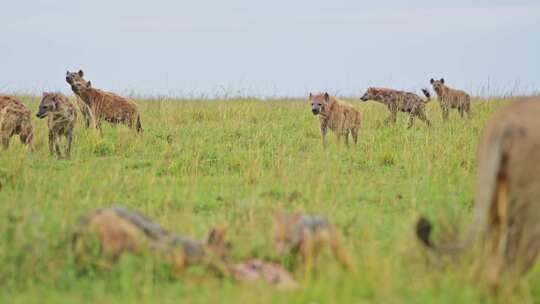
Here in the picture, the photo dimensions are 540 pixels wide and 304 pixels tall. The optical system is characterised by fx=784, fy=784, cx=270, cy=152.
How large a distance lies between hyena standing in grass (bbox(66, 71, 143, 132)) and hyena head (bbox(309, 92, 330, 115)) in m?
2.72

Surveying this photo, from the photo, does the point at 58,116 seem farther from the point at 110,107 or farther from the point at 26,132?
the point at 110,107

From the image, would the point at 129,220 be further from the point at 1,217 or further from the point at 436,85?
the point at 436,85

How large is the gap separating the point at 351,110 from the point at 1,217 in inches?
297

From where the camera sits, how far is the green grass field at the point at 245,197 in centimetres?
420

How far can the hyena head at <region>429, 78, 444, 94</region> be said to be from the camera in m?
16.9

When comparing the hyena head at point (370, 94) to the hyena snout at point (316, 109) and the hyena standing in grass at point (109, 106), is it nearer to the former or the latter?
the hyena snout at point (316, 109)

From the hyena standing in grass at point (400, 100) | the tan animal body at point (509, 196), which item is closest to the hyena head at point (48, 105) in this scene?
the hyena standing in grass at point (400, 100)

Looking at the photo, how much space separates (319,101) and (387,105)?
4633 millimetres

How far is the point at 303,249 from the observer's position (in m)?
4.59

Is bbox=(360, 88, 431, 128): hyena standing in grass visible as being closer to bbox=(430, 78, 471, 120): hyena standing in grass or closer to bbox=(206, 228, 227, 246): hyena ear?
bbox=(430, 78, 471, 120): hyena standing in grass

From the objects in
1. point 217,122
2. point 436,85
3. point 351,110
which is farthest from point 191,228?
point 436,85

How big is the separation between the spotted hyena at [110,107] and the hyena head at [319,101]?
8.91 ft

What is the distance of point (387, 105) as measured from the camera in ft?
53.4

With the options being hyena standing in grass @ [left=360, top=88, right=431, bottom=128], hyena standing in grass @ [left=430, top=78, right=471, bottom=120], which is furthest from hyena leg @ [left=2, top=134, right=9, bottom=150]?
hyena standing in grass @ [left=430, top=78, right=471, bottom=120]
